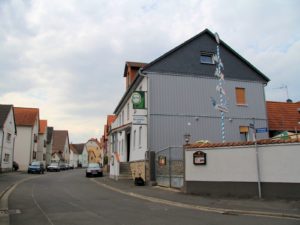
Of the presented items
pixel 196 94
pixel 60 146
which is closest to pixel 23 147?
pixel 196 94

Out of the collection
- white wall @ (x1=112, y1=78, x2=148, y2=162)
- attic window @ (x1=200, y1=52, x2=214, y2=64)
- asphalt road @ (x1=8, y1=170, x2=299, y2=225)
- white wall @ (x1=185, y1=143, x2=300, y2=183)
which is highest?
attic window @ (x1=200, y1=52, x2=214, y2=64)

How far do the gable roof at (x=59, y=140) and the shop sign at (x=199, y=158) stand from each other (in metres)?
78.7

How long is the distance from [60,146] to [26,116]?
37687mm

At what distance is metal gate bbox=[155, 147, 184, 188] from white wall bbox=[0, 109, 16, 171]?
27.6m

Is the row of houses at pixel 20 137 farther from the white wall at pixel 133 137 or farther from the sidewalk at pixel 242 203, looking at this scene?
the sidewalk at pixel 242 203

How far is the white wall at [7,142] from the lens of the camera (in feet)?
143

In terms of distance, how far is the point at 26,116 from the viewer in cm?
5756

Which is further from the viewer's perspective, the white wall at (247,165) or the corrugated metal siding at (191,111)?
the corrugated metal siding at (191,111)

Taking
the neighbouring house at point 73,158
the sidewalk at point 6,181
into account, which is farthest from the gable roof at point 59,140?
the sidewalk at point 6,181

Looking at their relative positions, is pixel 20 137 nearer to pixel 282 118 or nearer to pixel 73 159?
pixel 282 118

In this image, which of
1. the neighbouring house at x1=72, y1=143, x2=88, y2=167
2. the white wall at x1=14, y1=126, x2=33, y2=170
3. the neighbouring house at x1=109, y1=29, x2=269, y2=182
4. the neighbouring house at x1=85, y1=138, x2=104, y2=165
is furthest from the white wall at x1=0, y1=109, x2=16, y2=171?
the neighbouring house at x1=72, y1=143, x2=88, y2=167

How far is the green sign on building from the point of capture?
82.4 feet

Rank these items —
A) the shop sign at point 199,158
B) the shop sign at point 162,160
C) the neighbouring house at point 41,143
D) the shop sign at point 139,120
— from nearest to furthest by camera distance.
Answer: the shop sign at point 199,158, the shop sign at point 162,160, the shop sign at point 139,120, the neighbouring house at point 41,143

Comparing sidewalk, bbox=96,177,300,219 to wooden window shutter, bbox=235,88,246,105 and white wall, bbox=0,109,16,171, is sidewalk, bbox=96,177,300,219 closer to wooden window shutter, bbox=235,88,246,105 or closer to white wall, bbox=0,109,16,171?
wooden window shutter, bbox=235,88,246,105
